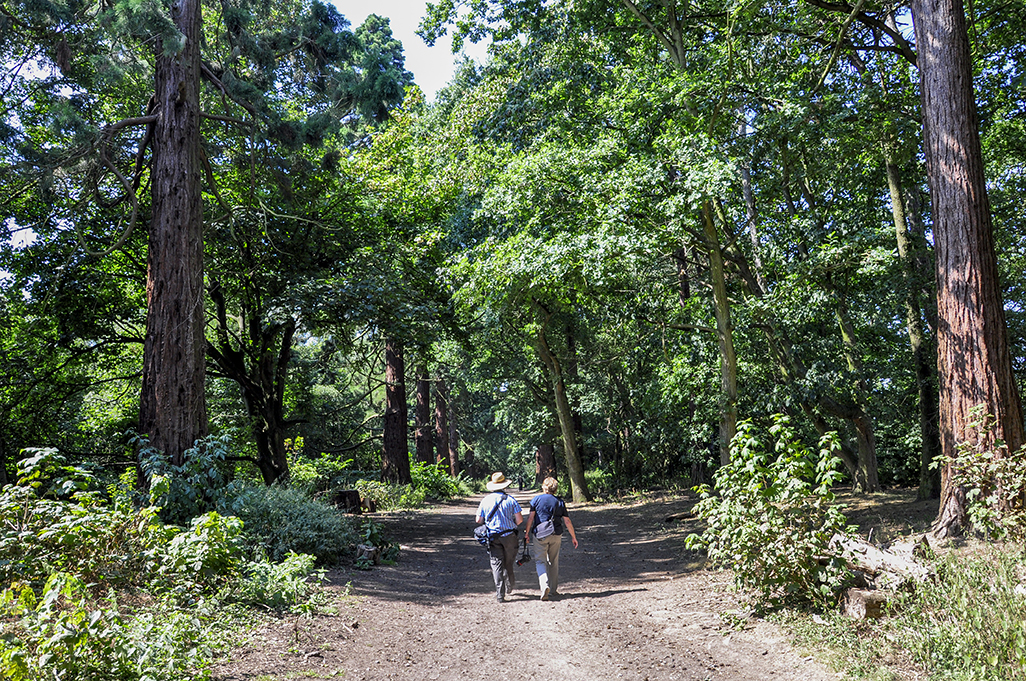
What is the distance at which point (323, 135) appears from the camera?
12.0 metres

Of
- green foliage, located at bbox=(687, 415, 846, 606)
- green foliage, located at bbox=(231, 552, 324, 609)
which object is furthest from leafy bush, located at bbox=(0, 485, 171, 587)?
green foliage, located at bbox=(687, 415, 846, 606)

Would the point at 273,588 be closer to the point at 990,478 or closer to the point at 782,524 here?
the point at 782,524

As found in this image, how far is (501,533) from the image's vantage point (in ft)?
27.3

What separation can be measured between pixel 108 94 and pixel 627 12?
10.6m

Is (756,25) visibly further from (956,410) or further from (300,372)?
(300,372)

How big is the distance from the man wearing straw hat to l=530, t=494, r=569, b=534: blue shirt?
0.31m

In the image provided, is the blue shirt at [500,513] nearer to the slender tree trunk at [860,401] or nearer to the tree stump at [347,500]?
the tree stump at [347,500]

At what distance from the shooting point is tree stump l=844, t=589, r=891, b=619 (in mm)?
5539

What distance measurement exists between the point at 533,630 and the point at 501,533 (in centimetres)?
168

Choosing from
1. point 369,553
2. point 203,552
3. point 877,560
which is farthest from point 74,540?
point 877,560

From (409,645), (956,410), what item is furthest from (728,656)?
(956,410)

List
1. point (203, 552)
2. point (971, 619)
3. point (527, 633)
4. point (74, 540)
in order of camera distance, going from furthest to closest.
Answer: point (527, 633) → point (203, 552) → point (74, 540) → point (971, 619)

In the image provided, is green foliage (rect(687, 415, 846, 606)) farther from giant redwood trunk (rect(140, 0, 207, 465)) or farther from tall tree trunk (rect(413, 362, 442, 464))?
tall tree trunk (rect(413, 362, 442, 464))

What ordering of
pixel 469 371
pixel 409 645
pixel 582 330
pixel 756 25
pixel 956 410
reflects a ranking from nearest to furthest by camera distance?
pixel 409 645
pixel 956 410
pixel 756 25
pixel 582 330
pixel 469 371
